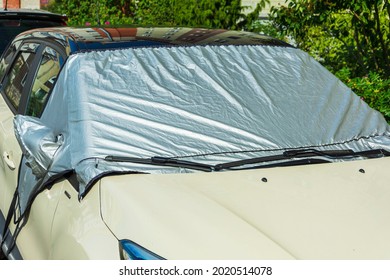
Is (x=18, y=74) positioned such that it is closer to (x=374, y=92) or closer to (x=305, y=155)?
(x=305, y=155)

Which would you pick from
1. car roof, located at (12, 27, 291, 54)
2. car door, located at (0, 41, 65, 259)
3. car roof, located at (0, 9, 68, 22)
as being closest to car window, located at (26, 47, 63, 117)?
car door, located at (0, 41, 65, 259)

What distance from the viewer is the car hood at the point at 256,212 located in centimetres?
247

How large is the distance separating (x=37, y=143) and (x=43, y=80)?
0.79 metres

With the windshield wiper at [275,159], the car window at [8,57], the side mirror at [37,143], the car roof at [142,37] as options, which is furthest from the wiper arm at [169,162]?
the car window at [8,57]

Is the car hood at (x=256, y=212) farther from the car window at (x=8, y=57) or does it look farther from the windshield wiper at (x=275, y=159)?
the car window at (x=8, y=57)

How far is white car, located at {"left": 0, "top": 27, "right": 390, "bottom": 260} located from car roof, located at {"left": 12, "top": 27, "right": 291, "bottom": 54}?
13 millimetres

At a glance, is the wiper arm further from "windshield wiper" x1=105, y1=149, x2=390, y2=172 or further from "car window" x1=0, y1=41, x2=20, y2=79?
"car window" x1=0, y1=41, x2=20, y2=79

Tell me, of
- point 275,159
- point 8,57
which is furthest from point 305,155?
point 8,57

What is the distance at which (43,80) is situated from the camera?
4031mm

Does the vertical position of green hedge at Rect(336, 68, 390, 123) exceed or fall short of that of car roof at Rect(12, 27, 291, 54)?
it falls short

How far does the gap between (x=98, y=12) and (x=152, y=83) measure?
778cm

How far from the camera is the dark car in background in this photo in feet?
25.4

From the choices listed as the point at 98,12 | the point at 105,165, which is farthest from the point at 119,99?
the point at 98,12

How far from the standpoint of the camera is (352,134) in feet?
11.8
